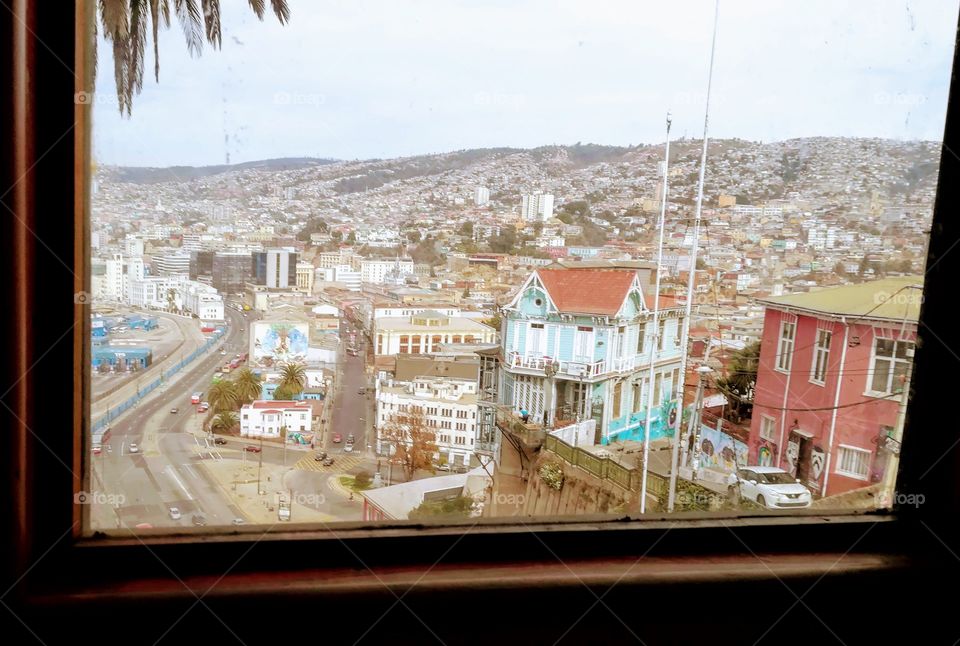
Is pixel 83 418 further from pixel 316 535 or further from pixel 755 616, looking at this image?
pixel 755 616

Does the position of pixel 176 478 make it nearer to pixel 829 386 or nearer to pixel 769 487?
pixel 769 487

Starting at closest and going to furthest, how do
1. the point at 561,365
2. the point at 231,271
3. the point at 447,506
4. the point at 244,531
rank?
the point at 244,531
the point at 447,506
the point at 231,271
the point at 561,365

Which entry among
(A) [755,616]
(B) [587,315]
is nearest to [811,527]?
(A) [755,616]

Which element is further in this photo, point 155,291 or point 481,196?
point 481,196
